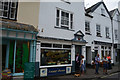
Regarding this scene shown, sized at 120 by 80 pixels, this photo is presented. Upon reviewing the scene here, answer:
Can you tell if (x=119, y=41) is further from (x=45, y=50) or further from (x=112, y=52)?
(x=45, y=50)

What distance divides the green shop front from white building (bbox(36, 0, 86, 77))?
64 cm

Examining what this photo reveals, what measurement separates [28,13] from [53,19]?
7.26 ft

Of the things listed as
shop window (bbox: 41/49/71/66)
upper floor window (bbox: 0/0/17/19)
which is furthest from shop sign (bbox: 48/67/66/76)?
upper floor window (bbox: 0/0/17/19)

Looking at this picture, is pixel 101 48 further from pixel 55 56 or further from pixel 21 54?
pixel 21 54

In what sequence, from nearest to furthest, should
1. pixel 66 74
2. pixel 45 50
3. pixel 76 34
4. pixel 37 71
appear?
pixel 37 71 → pixel 45 50 → pixel 66 74 → pixel 76 34

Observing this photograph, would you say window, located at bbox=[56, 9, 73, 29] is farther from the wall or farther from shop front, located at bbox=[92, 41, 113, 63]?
shop front, located at bbox=[92, 41, 113, 63]

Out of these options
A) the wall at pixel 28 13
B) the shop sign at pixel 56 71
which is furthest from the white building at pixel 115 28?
the wall at pixel 28 13

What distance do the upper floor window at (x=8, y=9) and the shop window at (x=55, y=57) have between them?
140 inches

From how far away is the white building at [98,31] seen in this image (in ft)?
42.2

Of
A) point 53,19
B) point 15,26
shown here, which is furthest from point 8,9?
point 53,19

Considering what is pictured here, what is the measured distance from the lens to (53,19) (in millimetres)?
8805

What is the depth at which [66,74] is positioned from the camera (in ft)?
29.4

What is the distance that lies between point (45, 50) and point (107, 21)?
1241 centimetres

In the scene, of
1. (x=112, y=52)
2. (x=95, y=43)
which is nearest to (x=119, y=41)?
(x=112, y=52)
